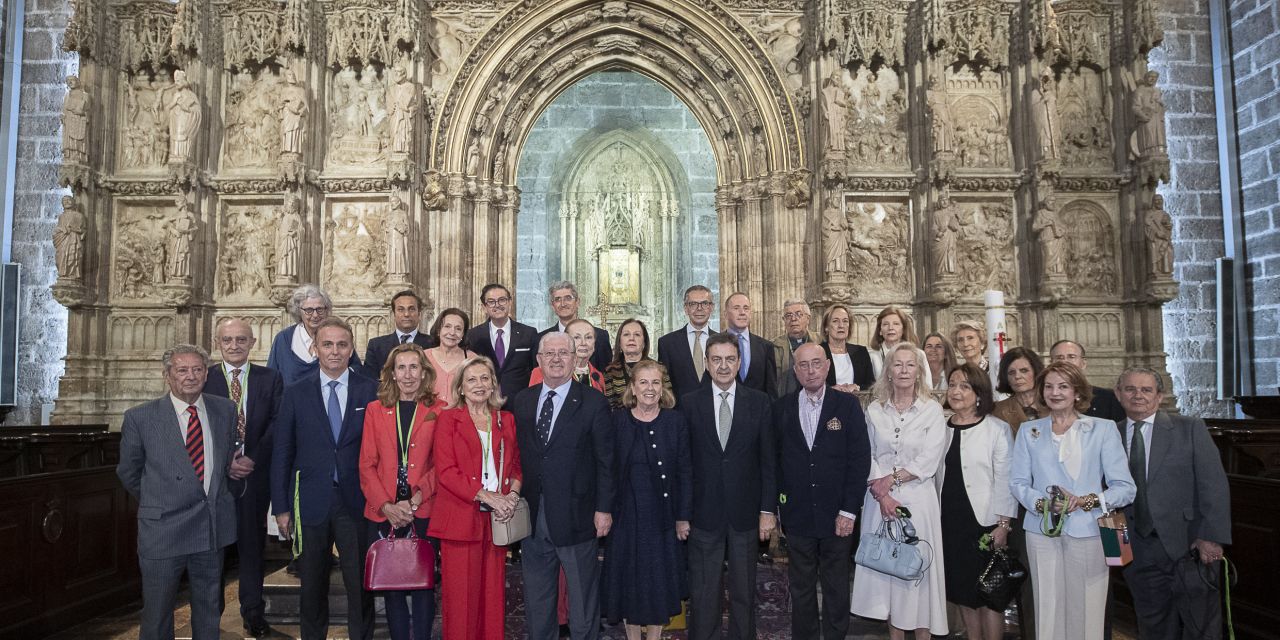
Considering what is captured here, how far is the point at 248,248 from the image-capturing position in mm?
10070

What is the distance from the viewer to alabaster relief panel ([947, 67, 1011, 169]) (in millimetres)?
10117

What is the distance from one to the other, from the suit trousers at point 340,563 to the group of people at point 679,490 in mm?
13

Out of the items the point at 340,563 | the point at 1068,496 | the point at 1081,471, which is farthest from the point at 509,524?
the point at 1081,471

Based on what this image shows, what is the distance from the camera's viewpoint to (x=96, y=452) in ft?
21.3

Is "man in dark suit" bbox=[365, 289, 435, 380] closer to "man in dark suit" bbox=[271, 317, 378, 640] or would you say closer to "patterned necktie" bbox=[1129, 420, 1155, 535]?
"man in dark suit" bbox=[271, 317, 378, 640]

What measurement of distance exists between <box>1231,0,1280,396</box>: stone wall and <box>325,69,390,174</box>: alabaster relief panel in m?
11.2

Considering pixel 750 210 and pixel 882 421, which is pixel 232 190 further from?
pixel 882 421

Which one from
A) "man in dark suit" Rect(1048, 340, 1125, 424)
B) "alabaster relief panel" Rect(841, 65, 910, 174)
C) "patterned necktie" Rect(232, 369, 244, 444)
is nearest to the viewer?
"patterned necktie" Rect(232, 369, 244, 444)

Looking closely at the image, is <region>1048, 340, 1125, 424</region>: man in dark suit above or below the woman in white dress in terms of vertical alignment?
above

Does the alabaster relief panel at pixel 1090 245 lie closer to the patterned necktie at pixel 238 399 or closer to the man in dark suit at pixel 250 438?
the man in dark suit at pixel 250 438

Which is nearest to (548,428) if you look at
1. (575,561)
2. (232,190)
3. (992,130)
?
(575,561)

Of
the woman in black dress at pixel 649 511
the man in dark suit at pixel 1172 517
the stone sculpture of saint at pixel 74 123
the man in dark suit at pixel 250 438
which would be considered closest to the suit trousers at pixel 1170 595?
the man in dark suit at pixel 1172 517

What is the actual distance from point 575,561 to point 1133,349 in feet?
28.4

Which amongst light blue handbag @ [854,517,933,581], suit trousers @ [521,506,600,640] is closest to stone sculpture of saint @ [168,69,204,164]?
suit trousers @ [521,506,600,640]
